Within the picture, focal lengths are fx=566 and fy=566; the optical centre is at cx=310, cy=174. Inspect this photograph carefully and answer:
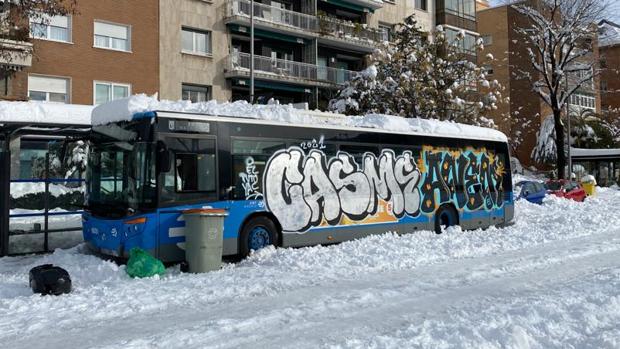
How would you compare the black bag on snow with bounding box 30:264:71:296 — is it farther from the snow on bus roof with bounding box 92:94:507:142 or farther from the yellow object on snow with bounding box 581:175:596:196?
the yellow object on snow with bounding box 581:175:596:196

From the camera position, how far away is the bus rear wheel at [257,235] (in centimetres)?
1095

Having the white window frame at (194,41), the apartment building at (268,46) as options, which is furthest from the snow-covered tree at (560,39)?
the white window frame at (194,41)

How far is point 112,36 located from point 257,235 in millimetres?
18862

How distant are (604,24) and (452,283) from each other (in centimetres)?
3176

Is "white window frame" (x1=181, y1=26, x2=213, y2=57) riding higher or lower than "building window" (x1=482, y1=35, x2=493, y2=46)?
lower

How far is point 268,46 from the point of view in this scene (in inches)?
1304

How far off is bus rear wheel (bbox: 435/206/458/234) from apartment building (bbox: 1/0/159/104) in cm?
1705

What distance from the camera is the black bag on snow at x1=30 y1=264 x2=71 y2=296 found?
26.0 feet

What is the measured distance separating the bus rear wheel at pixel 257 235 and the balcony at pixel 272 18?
20.7 meters

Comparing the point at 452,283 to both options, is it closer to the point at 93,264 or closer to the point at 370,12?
the point at 93,264

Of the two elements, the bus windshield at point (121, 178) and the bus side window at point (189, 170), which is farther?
the bus side window at point (189, 170)

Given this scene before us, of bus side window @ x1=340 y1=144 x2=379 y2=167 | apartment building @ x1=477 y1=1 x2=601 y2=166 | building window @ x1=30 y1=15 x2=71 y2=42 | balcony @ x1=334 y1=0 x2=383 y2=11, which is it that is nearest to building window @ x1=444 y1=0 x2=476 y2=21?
balcony @ x1=334 y1=0 x2=383 y2=11

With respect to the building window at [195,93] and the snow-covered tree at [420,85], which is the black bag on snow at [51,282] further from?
the building window at [195,93]

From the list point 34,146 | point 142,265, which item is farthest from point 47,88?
point 142,265
